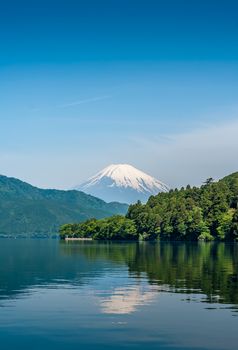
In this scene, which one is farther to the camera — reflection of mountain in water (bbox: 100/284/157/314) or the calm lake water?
reflection of mountain in water (bbox: 100/284/157/314)

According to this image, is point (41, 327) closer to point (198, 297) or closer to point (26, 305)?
point (26, 305)

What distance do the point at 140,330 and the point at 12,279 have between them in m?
34.6

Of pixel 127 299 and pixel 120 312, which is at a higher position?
pixel 127 299

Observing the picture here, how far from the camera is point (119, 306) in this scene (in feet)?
148

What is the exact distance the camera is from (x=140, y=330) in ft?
118

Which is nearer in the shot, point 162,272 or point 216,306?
point 216,306

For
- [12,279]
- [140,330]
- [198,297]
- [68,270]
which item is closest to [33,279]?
[12,279]

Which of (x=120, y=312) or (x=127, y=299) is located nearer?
(x=120, y=312)

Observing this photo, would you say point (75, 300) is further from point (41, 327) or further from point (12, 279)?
point (12, 279)

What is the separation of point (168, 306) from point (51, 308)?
8655 mm

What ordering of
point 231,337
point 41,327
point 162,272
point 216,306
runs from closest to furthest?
point 231,337 → point 41,327 → point 216,306 → point 162,272

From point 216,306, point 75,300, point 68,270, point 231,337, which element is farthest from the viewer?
point 68,270

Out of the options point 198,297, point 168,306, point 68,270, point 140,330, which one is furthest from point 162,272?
point 140,330

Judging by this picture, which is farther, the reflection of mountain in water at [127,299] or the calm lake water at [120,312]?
the reflection of mountain in water at [127,299]
